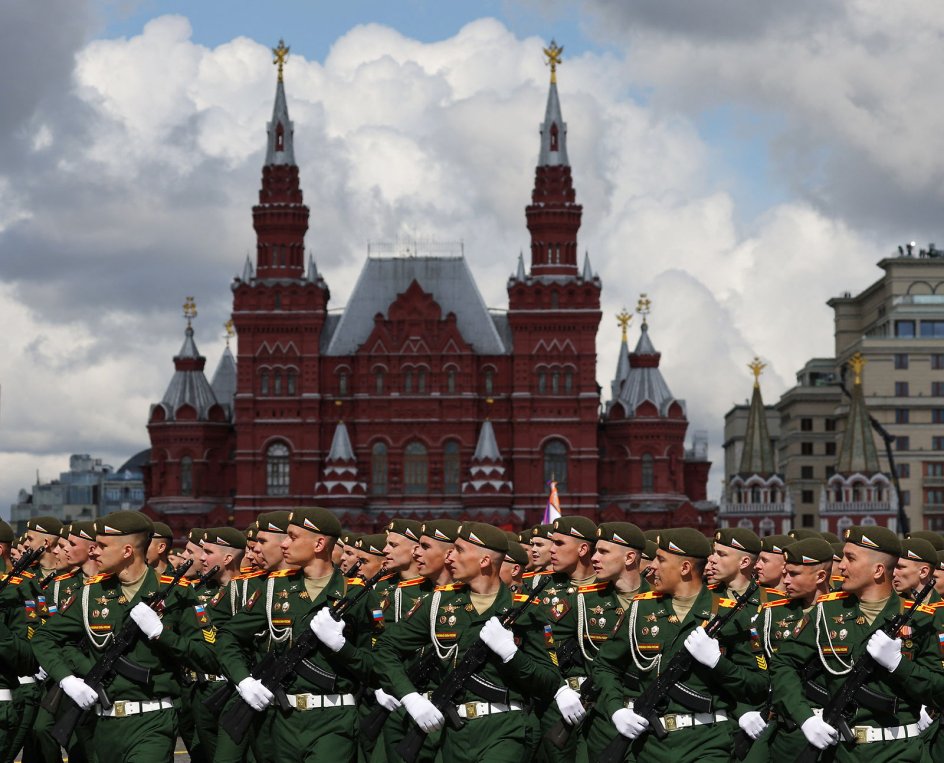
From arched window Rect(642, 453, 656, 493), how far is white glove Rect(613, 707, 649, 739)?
66.4m

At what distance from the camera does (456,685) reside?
1123 cm

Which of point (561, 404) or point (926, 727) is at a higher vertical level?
point (561, 404)

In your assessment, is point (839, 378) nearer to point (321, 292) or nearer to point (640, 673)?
point (321, 292)

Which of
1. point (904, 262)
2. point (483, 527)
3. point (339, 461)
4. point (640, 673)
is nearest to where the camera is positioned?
point (640, 673)

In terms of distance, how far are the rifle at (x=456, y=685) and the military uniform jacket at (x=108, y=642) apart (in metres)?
1.75

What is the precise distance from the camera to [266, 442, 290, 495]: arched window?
76.2m

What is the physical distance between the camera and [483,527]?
11.8 metres

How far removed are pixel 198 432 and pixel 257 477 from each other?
4365mm

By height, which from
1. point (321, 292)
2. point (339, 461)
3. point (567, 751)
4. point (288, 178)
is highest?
point (288, 178)

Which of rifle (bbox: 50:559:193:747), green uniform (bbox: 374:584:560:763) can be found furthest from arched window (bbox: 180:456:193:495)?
green uniform (bbox: 374:584:560:763)

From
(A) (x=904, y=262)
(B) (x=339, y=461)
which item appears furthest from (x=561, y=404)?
(A) (x=904, y=262)

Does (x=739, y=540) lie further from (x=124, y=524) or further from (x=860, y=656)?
(x=124, y=524)

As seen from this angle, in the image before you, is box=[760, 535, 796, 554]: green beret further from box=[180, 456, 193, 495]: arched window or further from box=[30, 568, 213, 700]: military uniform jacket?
box=[180, 456, 193, 495]: arched window

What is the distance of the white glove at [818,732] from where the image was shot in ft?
34.0
